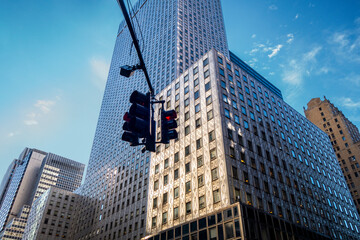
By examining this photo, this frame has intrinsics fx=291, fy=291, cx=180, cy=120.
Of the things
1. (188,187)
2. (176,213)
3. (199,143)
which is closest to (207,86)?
(199,143)

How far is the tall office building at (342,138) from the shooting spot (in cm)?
9894

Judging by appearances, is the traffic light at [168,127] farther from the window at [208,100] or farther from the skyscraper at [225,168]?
the window at [208,100]

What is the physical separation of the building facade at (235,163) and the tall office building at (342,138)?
4594 centimetres

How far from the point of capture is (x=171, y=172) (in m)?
44.6

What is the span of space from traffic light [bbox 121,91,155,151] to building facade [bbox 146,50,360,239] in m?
28.4

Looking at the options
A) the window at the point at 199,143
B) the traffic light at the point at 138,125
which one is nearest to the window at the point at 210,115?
the window at the point at 199,143

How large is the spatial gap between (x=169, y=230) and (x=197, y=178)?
768cm

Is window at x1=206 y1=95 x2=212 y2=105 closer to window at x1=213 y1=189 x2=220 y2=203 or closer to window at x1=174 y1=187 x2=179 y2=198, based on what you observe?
window at x1=174 y1=187 x2=179 y2=198

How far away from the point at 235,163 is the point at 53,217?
268ft

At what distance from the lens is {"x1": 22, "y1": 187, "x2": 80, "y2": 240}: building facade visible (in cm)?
9406

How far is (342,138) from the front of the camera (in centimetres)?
10975

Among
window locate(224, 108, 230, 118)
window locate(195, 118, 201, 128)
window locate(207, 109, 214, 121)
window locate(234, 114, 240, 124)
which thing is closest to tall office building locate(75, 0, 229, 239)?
window locate(195, 118, 201, 128)

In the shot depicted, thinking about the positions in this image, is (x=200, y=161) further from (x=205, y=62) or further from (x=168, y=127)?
(x=168, y=127)

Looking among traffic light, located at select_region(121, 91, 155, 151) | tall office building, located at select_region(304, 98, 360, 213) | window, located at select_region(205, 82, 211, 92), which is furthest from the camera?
tall office building, located at select_region(304, 98, 360, 213)
